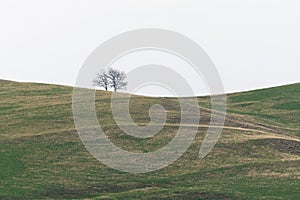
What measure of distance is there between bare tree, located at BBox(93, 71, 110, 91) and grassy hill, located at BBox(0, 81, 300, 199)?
51126 mm

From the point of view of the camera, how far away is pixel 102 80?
476 ft

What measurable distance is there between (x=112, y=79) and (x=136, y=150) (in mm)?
79989

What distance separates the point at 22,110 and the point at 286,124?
38.4 meters

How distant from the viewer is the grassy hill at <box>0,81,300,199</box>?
54.4m

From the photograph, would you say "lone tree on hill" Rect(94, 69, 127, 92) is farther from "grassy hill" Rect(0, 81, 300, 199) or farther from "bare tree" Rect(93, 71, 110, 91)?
"grassy hill" Rect(0, 81, 300, 199)

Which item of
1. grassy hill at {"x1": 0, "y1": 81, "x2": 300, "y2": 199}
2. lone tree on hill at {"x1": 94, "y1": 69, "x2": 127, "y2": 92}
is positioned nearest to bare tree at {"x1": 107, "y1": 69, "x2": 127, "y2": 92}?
lone tree on hill at {"x1": 94, "y1": 69, "x2": 127, "y2": 92}

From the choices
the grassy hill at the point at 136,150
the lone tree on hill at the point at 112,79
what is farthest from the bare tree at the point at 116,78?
the grassy hill at the point at 136,150

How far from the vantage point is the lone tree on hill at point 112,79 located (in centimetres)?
14438

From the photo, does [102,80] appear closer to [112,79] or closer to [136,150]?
[112,79]

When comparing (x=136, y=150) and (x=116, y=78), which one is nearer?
(x=136, y=150)

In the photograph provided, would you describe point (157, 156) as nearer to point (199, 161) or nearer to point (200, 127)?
point (199, 161)

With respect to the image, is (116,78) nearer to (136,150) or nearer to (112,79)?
(112,79)

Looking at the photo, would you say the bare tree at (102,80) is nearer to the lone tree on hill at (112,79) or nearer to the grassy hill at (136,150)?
the lone tree on hill at (112,79)

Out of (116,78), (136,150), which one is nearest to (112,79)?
(116,78)
